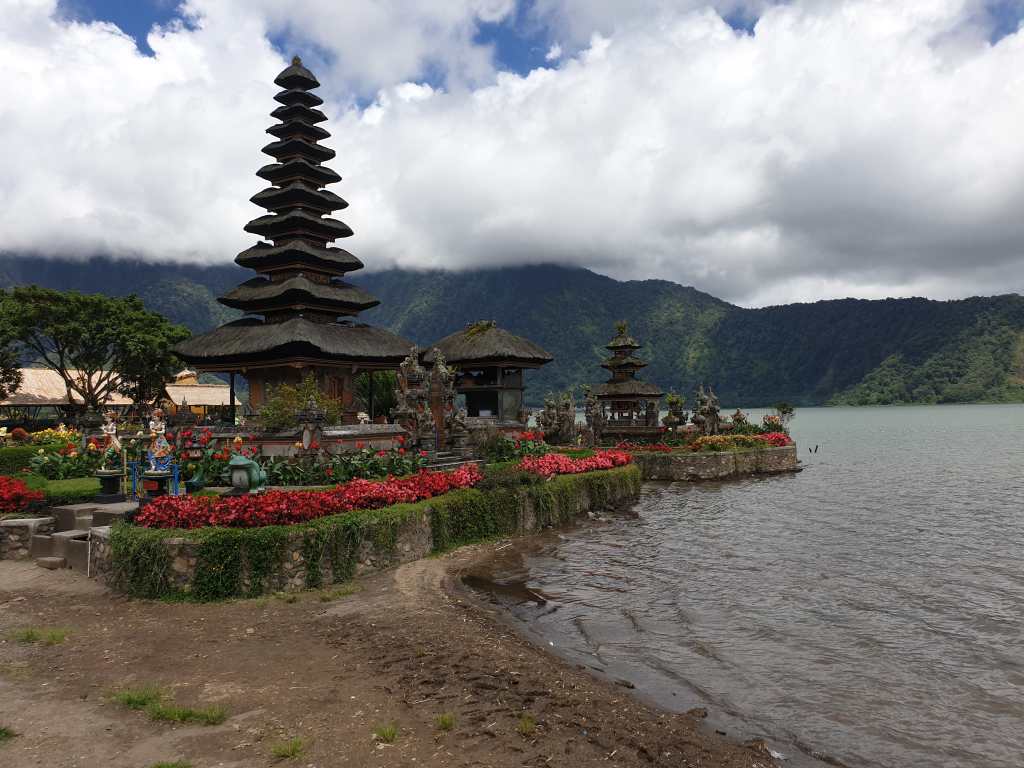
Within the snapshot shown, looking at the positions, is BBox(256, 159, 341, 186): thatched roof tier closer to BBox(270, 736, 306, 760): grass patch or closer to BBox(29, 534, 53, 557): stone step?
BBox(29, 534, 53, 557): stone step

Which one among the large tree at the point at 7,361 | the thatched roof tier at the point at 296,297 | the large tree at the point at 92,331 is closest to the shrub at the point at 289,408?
the thatched roof tier at the point at 296,297

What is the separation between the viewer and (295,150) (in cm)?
4022

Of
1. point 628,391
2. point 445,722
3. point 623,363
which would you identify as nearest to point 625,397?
point 628,391

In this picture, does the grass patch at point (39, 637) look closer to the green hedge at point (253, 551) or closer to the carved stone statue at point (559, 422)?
the green hedge at point (253, 551)

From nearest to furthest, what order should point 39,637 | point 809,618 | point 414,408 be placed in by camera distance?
1. point 39,637
2. point 809,618
3. point 414,408

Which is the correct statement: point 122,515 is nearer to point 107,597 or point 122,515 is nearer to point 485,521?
point 107,597

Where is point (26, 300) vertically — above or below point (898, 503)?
above

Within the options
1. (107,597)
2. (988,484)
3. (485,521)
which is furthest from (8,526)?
(988,484)

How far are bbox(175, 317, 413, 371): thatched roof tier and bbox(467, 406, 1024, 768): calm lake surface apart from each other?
17.4m

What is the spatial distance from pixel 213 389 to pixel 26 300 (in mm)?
28278

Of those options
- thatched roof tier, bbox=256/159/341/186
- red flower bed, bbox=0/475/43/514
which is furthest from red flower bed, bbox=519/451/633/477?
thatched roof tier, bbox=256/159/341/186

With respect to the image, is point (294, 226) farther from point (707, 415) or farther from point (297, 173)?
point (707, 415)

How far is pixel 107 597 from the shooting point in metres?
13.8

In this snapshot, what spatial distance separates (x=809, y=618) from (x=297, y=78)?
40.6m
